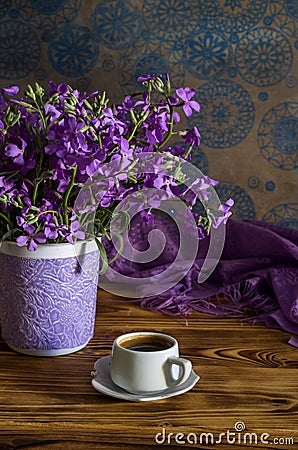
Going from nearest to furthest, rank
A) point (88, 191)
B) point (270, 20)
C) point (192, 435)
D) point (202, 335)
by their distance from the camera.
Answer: point (192, 435) → point (88, 191) → point (202, 335) → point (270, 20)

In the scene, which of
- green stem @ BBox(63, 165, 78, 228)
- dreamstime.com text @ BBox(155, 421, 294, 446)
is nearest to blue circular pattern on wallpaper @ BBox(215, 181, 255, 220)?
green stem @ BBox(63, 165, 78, 228)

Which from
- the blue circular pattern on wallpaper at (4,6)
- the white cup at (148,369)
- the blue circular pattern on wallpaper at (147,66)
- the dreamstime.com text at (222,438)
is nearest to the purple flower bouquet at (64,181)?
the white cup at (148,369)

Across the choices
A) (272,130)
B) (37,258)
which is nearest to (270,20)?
(272,130)

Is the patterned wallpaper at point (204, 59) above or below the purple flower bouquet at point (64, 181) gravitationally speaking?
above

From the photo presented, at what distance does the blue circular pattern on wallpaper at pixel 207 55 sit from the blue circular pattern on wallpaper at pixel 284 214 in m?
0.40

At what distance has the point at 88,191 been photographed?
0.95m

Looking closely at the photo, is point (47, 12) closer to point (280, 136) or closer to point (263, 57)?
point (263, 57)

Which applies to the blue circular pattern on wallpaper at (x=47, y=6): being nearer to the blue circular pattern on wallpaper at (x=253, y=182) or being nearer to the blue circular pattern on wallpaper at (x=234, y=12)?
the blue circular pattern on wallpaper at (x=234, y=12)

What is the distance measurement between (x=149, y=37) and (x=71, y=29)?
207mm

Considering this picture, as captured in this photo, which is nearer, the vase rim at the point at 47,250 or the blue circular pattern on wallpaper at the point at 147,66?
the vase rim at the point at 47,250

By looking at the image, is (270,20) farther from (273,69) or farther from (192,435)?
(192,435)

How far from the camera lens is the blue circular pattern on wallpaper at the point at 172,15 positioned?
1.69 m

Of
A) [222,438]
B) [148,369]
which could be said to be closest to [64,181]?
[148,369]

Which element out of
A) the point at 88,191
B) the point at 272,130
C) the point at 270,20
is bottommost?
the point at 88,191
